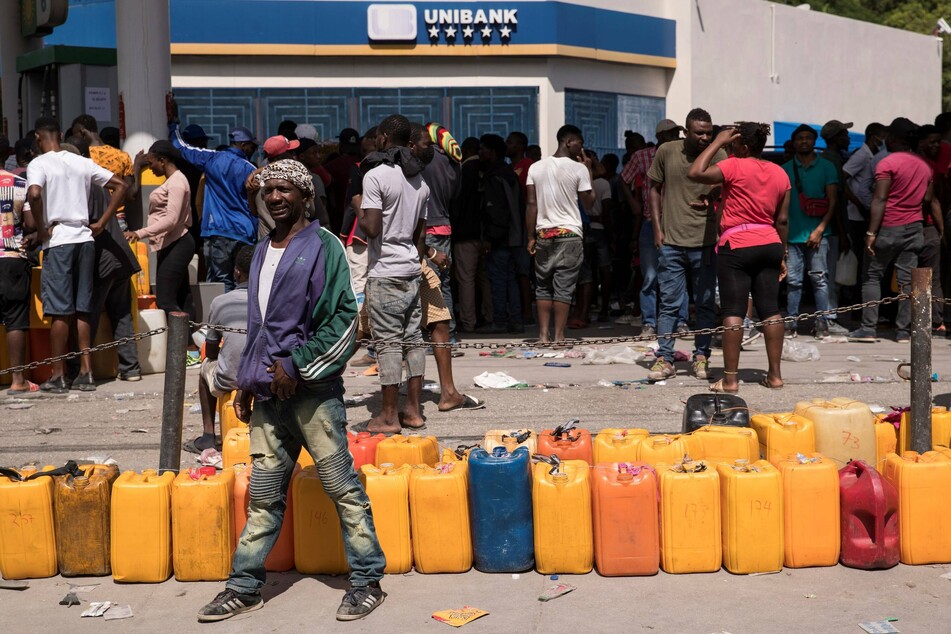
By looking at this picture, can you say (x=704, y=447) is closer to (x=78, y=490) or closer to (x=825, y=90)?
(x=78, y=490)

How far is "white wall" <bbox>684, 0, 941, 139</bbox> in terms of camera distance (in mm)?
23234

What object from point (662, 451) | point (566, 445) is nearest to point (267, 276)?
point (566, 445)

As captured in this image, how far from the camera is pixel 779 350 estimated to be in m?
9.39

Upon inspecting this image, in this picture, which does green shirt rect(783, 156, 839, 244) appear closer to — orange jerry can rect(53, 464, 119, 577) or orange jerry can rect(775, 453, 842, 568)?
orange jerry can rect(775, 453, 842, 568)

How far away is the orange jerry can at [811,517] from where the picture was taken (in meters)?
5.59

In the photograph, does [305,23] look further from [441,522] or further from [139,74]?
[441,522]

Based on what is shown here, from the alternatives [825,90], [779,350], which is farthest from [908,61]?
[779,350]

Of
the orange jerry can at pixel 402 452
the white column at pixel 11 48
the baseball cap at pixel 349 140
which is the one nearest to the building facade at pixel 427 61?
the white column at pixel 11 48

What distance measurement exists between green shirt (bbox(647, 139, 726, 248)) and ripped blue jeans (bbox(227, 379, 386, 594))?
5.23 metres

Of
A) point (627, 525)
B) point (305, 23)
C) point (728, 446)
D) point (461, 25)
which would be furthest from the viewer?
point (461, 25)

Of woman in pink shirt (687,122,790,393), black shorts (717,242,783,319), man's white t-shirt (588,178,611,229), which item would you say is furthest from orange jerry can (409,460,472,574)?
man's white t-shirt (588,178,611,229)

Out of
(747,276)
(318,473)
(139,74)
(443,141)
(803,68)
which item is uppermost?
(803,68)

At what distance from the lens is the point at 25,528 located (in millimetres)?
5652

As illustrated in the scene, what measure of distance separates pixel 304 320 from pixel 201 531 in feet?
4.05
